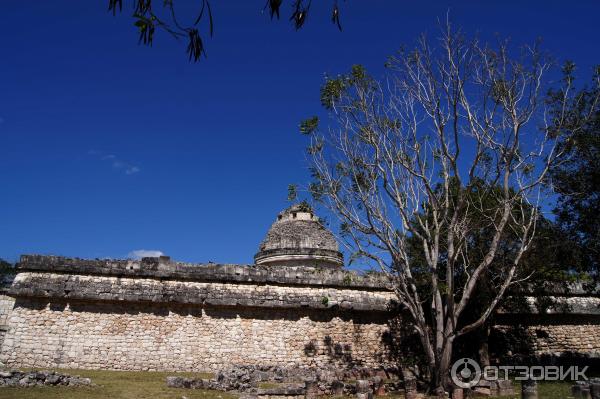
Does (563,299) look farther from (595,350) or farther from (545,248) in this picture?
(545,248)

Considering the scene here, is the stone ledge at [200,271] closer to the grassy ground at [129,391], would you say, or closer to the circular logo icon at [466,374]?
the circular logo icon at [466,374]

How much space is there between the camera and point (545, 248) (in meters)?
14.5

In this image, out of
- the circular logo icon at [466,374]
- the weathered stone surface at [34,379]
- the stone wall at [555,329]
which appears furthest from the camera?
the stone wall at [555,329]

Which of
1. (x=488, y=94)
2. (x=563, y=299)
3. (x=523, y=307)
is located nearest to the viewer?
(x=488, y=94)

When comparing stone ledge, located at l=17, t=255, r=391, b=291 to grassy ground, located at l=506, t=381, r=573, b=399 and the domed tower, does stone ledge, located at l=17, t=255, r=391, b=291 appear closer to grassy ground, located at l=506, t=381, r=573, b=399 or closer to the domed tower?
the domed tower

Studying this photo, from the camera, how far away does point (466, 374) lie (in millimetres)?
12922

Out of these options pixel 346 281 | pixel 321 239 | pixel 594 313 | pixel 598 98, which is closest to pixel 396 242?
pixel 346 281

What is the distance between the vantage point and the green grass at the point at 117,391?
372 inches

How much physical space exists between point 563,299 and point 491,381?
9.33 metres

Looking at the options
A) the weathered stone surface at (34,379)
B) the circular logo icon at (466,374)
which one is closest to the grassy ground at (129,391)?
the weathered stone surface at (34,379)

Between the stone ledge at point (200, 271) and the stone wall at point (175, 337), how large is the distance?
1.03m

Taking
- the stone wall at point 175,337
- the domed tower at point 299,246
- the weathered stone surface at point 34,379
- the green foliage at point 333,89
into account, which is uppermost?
the green foliage at point 333,89

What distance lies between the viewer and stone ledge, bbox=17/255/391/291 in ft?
49.8

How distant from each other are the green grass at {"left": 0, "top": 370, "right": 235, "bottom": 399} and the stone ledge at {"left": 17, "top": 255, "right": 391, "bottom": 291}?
11.4 feet
